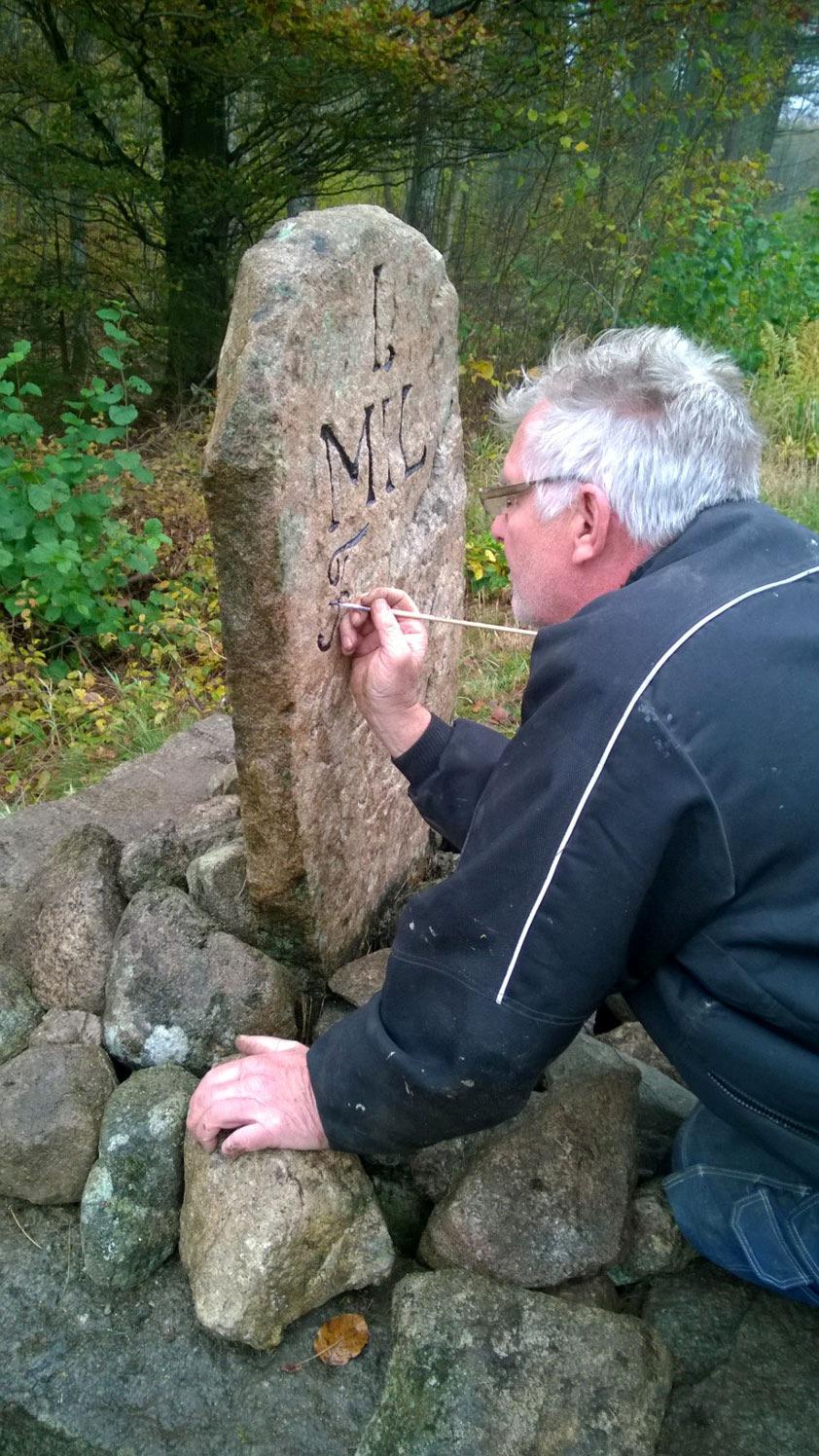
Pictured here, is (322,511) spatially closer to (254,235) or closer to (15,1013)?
(15,1013)

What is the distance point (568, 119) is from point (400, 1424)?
6.40 metres

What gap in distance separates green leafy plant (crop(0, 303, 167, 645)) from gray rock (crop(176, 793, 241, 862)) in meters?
1.76

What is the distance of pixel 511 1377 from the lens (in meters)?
1.56

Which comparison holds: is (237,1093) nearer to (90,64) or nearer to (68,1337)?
(68,1337)

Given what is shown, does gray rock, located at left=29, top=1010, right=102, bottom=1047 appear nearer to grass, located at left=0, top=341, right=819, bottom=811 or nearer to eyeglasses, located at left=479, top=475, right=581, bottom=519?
eyeglasses, located at left=479, top=475, right=581, bottom=519

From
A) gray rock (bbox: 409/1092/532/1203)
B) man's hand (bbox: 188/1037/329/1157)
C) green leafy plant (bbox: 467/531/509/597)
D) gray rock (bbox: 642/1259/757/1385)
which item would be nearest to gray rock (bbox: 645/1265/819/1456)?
gray rock (bbox: 642/1259/757/1385)

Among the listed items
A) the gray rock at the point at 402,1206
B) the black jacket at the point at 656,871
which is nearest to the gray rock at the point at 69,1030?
the gray rock at the point at 402,1206

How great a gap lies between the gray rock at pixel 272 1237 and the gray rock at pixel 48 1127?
0.22 meters

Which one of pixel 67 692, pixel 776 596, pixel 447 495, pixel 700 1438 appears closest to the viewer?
pixel 776 596

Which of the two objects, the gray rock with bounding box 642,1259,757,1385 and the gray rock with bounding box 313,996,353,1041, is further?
the gray rock with bounding box 313,996,353,1041

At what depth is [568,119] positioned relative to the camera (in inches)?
239

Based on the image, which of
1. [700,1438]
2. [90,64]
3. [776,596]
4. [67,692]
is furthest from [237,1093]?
[90,64]

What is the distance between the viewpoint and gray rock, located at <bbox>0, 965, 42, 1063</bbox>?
208cm

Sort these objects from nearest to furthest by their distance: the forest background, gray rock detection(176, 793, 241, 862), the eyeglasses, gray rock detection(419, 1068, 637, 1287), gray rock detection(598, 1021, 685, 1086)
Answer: the eyeglasses < gray rock detection(419, 1068, 637, 1287) < gray rock detection(598, 1021, 685, 1086) < gray rock detection(176, 793, 241, 862) < the forest background
